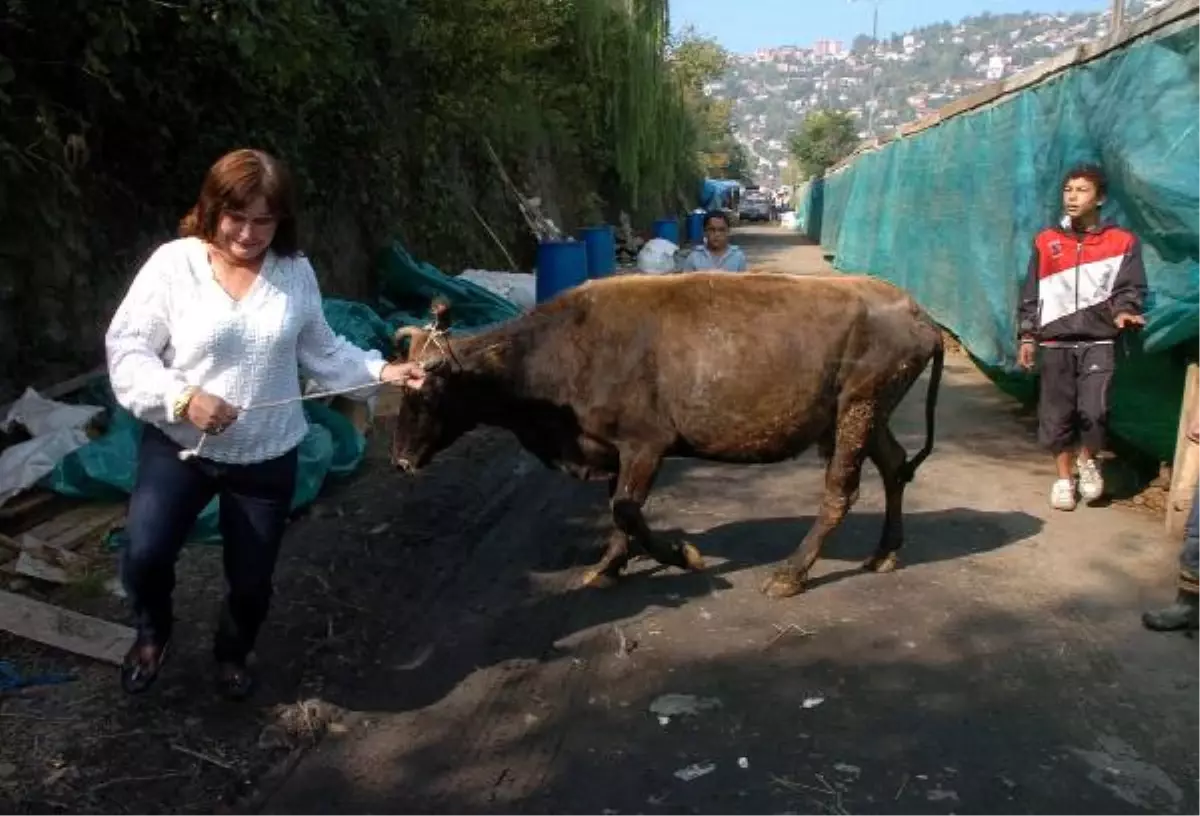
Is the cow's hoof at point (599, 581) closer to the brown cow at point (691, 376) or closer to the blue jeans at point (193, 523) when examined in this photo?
the brown cow at point (691, 376)

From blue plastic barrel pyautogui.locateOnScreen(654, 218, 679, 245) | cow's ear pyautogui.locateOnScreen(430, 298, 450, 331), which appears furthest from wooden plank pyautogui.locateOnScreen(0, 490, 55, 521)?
blue plastic barrel pyautogui.locateOnScreen(654, 218, 679, 245)

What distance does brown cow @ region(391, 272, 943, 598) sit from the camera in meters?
5.09

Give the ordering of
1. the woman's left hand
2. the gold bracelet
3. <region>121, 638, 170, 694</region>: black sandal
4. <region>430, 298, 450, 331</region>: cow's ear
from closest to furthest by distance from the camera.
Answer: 1. the gold bracelet
2. <region>121, 638, 170, 694</region>: black sandal
3. the woman's left hand
4. <region>430, 298, 450, 331</region>: cow's ear

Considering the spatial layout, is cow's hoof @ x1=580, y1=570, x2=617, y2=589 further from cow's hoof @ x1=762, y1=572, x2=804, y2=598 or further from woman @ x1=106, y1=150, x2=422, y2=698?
woman @ x1=106, y1=150, x2=422, y2=698

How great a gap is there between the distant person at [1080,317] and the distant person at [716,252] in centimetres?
221

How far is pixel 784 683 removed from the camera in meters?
4.18

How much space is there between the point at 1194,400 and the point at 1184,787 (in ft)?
A: 9.13

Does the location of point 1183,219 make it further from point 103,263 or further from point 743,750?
point 103,263

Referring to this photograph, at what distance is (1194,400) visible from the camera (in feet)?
18.2

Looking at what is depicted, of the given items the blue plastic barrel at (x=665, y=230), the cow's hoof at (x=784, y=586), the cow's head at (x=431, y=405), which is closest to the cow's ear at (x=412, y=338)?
the cow's head at (x=431, y=405)

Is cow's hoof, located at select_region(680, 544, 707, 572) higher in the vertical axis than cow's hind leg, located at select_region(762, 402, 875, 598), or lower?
lower

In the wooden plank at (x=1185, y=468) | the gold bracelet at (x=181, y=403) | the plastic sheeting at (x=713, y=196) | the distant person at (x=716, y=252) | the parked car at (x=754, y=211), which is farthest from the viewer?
the parked car at (x=754, y=211)

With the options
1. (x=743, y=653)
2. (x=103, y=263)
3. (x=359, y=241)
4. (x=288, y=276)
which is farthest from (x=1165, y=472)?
(x=359, y=241)

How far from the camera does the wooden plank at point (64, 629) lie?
4086 millimetres
